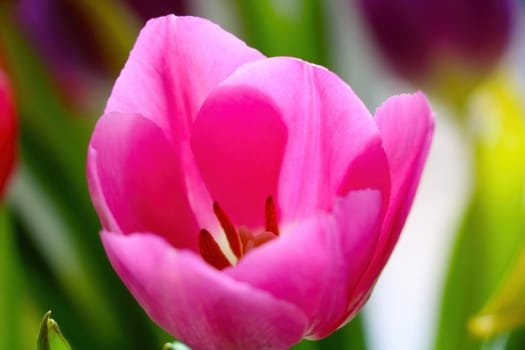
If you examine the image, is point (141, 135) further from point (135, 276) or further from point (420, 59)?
point (420, 59)

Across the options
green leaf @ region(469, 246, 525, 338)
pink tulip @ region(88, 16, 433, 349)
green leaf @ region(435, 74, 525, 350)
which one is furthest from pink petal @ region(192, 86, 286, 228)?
green leaf @ region(435, 74, 525, 350)

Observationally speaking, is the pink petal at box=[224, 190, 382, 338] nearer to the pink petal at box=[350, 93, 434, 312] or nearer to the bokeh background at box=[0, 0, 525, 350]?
the pink petal at box=[350, 93, 434, 312]

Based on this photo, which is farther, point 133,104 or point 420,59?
point 420,59

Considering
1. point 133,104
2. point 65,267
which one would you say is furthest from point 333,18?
point 133,104

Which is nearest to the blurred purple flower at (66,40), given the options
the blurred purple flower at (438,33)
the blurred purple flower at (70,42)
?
the blurred purple flower at (70,42)

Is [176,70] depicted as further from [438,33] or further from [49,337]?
[438,33]

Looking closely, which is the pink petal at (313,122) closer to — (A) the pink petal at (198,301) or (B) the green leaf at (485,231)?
(A) the pink petal at (198,301)

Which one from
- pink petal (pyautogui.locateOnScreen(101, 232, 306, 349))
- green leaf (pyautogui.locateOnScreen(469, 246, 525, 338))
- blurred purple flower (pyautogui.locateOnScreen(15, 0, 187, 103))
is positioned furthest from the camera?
blurred purple flower (pyautogui.locateOnScreen(15, 0, 187, 103))
